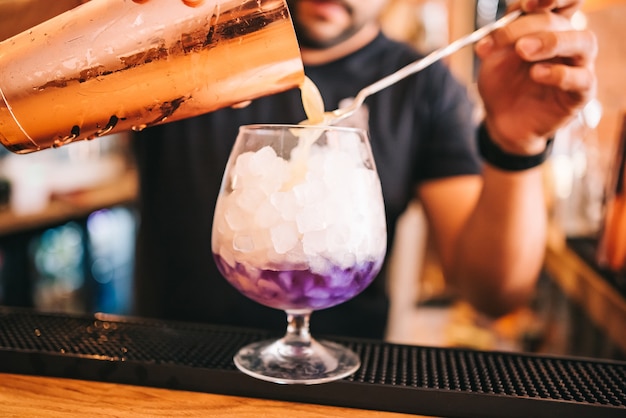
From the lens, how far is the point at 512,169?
1.16 meters

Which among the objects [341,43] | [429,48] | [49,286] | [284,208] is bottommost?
[49,286]

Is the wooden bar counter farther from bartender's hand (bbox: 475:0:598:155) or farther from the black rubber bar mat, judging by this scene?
A: bartender's hand (bbox: 475:0:598:155)

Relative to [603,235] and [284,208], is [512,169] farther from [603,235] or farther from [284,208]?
[284,208]

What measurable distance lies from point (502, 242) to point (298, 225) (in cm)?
72

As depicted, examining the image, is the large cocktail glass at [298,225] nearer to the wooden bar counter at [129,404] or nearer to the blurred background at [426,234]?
the wooden bar counter at [129,404]

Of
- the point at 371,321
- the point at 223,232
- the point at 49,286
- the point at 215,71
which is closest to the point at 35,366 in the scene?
the point at 223,232

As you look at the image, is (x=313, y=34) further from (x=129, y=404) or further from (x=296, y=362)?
(x=129, y=404)

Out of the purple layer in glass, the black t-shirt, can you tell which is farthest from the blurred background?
the purple layer in glass

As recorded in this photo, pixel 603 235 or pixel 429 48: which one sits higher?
pixel 429 48

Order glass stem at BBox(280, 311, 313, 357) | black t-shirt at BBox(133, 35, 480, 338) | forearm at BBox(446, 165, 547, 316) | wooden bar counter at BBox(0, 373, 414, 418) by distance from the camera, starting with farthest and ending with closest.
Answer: black t-shirt at BBox(133, 35, 480, 338), forearm at BBox(446, 165, 547, 316), glass stem at BBox(280, 311, 313, 357), wooden bar counter at BBox(0, 373, 414, 418)

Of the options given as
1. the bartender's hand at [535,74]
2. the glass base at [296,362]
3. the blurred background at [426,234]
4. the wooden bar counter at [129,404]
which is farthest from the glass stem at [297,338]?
the blurred background at [426,234]

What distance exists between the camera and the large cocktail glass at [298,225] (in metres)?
0.75

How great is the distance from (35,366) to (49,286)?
2541 millimetres

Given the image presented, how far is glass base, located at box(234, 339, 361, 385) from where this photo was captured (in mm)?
769
